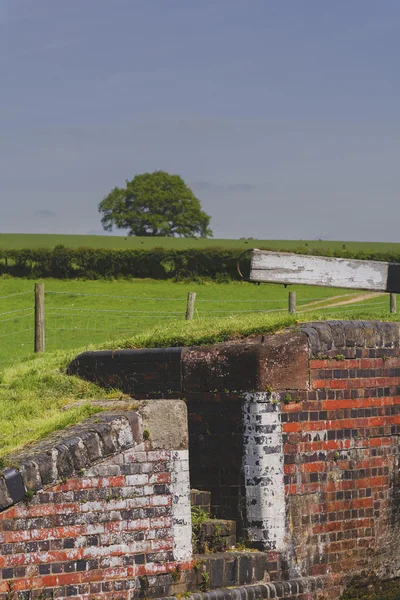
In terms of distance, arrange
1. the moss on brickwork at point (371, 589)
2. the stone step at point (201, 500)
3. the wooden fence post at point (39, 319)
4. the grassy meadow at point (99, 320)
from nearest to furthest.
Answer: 1. the stone step at point (201, 500)
2. the moss on brickwork at point (371, 589)
3. the grassy meadow at point (99, 320)
4. the wooden fence post at point (39, 319)

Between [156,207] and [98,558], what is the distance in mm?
69364

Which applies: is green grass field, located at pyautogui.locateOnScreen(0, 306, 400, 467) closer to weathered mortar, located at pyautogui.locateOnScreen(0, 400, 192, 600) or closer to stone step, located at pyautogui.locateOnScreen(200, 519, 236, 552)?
weathered mortar, located at pyautogui.locateOnScreen(0, 400, 192, 600)

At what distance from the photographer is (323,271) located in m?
8.05

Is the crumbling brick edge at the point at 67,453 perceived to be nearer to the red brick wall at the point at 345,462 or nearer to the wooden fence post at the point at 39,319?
the red brick wall at the point at 345,462

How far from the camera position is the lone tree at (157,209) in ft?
249

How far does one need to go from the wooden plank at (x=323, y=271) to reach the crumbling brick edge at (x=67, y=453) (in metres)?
1.57

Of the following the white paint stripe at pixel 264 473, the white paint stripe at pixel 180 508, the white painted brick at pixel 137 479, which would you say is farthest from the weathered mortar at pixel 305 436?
the white painted brick at pixel 137 479

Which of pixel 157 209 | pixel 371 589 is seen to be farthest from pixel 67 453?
pixel 157 209

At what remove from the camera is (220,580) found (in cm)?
784

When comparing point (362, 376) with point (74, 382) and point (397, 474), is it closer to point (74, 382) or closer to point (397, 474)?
point (397, 474)

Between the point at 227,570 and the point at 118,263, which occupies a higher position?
the point at 118,263

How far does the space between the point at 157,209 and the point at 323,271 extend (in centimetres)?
6873

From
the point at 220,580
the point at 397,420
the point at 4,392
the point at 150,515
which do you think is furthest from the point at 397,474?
the point at 4,392

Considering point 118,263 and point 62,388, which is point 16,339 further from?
point 62,388
